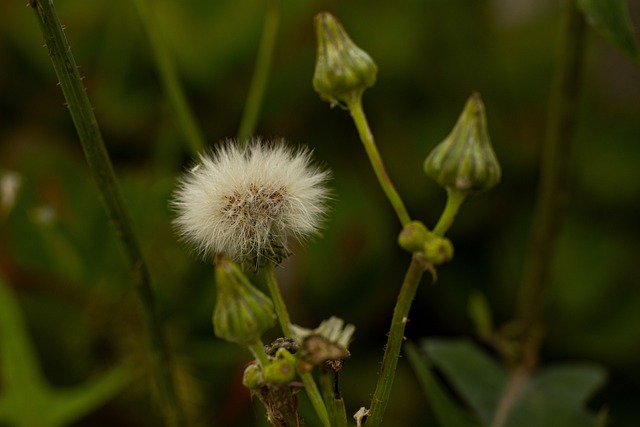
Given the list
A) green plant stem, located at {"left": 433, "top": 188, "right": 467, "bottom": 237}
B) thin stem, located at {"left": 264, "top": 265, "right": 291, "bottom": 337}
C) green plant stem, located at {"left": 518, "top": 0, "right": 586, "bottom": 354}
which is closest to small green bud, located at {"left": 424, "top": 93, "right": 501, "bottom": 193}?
green plant stem, located at {"left": 433, "top": 188, "right": 467, "bottom": 237}

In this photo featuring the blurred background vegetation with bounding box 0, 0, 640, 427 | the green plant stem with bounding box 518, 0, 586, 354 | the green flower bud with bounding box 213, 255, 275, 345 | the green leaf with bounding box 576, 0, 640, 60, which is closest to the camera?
the green flower bud with bounding box 213, 255, 275, 345

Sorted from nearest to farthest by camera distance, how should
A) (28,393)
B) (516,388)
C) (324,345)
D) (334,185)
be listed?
1. (324,345)
2. (28,393)
3. (516,388)
4. (334,185)

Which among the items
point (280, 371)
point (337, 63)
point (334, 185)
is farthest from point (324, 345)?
point (334, 185)

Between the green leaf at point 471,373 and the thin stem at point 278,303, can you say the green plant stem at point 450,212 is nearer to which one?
the thin stem at point 278,303

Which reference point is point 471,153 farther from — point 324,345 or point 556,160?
point 556,160

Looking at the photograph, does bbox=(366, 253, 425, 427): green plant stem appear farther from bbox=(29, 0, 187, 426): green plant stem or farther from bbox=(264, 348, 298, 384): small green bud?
bbox=(29, 0, 187, 426): green plant stem

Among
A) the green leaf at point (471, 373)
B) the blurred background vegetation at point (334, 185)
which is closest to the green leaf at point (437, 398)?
the green leaf at point (471, 373)
